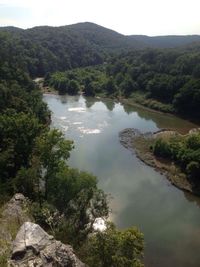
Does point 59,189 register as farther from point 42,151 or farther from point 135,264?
point 135,264

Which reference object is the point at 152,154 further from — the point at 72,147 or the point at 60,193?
the point at 60,193

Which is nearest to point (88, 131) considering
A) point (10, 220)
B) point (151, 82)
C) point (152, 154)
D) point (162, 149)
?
point (152, 154)

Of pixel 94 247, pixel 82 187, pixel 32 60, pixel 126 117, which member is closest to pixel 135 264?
pixel 94 247

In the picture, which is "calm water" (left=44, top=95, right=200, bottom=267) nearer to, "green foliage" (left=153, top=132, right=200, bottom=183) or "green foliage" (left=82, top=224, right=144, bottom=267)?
"green foliage" (left=153, top=132, right=200, bottom=183)

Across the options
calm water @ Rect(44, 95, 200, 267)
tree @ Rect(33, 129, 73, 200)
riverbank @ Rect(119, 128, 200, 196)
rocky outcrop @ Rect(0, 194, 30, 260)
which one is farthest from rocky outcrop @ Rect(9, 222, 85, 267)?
riverbank @ Rect(119, 128, 200, 196)

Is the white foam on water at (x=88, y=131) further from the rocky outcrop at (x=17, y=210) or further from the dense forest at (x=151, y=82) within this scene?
the rocky outcrop at (x=17, y=210)
